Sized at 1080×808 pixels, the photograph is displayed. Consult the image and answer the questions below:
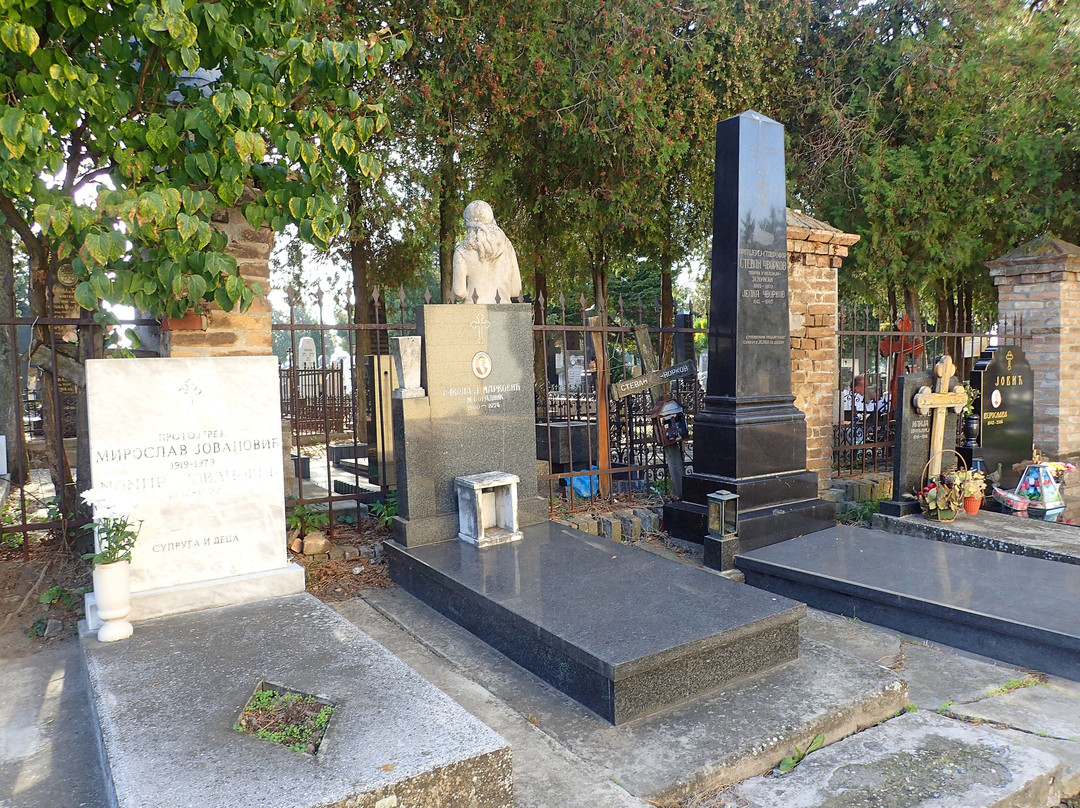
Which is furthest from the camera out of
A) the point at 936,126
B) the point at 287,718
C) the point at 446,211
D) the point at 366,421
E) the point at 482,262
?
the point at 936,126

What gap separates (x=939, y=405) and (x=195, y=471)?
5.85 m

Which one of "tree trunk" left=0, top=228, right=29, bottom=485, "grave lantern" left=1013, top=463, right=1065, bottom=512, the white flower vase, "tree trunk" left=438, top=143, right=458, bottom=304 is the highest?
"tree trunk" left=438, top=143, right=458, bottom=304

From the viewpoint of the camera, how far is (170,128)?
3.58m

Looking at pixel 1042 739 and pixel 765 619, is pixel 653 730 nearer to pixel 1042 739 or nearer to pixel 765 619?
pixel 765 619

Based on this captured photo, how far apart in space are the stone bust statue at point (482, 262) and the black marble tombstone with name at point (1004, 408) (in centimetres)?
502

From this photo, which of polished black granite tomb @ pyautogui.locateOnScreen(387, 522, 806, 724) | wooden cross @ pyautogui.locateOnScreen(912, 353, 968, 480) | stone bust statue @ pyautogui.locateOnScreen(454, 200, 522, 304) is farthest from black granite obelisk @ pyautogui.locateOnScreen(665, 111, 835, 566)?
stone bust statue @ pyautogui.locateOnScreen(454, 200, 522, 304)

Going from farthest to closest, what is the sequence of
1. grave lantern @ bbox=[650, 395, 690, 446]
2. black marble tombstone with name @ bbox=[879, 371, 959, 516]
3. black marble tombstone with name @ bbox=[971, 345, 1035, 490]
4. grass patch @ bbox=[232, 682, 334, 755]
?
black marble tombstone with name @ bbox=[971, 345, 1035, 490] → grave lantern @ bbox=[650, 395, 690, 446] → black marble tombstone with name @ bbox=[879, 371, 959, 516] → grass patch @ bbox=[232, 682, 334, 755]

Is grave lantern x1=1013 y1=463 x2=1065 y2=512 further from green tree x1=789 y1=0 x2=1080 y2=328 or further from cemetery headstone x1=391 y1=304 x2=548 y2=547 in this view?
green tree x1=789 y1=0 x2=1080 y2=328

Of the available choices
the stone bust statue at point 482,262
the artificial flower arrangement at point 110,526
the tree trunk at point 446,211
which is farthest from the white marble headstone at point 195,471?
the tree trunk at point 446,211

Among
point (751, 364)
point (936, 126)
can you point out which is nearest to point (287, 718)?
point (751, 364)

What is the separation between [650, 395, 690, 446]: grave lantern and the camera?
686 cm

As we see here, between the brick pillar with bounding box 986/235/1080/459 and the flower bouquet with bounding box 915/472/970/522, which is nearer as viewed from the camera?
the flower bouquet with bounding box 915/472/970/522

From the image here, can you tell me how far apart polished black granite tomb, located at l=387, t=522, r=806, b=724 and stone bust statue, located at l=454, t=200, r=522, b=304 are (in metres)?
1.95

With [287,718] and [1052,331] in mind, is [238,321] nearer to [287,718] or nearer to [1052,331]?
[287,718]
